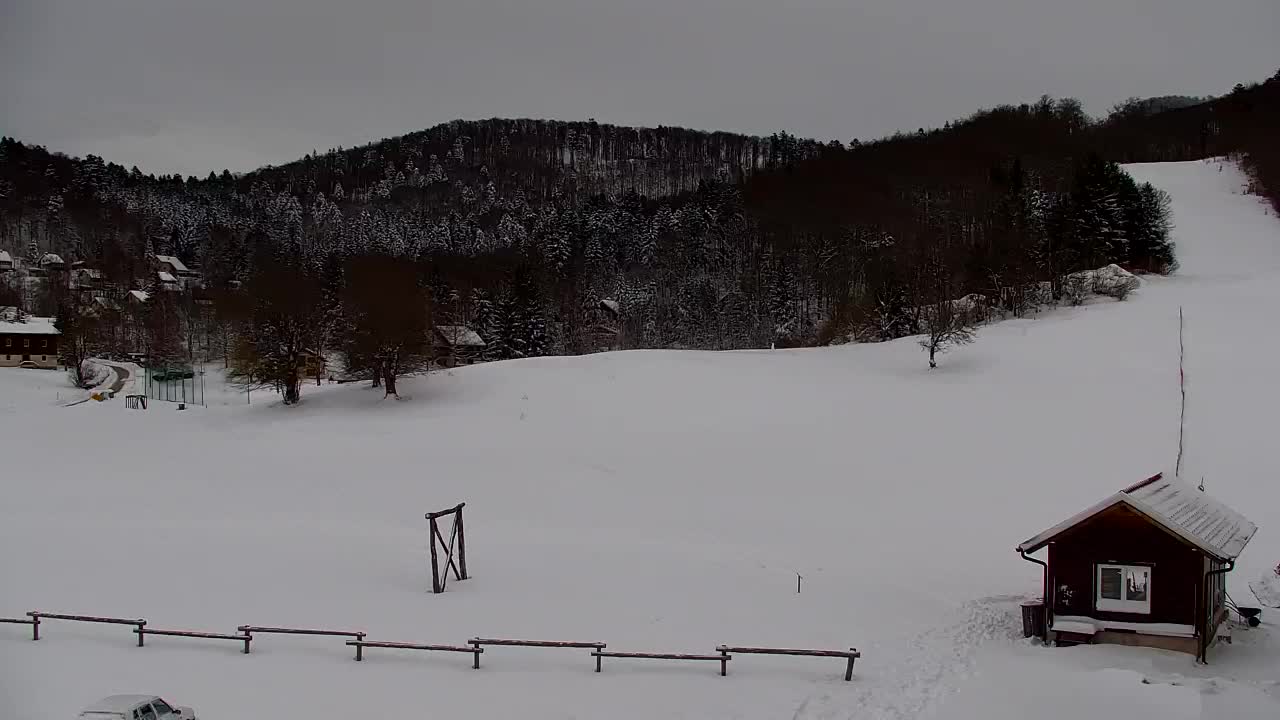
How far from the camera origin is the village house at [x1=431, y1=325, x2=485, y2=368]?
70.8m

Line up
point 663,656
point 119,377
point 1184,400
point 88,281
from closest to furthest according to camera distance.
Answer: point 663,656
point 1184,400
point 119,377
point 88,281

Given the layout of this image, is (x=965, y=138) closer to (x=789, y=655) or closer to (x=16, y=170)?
(x=789, y=655)

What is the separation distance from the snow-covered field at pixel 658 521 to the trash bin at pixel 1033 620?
0.76m

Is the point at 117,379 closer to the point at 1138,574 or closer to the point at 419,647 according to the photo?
the point at 419,647

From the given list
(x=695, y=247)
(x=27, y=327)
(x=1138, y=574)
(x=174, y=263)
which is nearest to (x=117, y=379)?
(x=27, y=327)

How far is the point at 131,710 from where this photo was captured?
11.6m

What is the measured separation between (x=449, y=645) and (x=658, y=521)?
44.5 ft

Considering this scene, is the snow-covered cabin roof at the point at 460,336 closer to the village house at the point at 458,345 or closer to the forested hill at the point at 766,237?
the village house at the point at 458,345

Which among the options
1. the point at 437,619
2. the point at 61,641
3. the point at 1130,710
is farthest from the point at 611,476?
the point at 1130,710

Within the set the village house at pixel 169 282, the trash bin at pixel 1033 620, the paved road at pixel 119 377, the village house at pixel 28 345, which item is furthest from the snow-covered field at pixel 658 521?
the village house at pixel 169 282

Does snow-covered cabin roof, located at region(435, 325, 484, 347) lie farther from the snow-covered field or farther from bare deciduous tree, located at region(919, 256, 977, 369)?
bare deciduous tree, located at region(919, 256, 977, 369)

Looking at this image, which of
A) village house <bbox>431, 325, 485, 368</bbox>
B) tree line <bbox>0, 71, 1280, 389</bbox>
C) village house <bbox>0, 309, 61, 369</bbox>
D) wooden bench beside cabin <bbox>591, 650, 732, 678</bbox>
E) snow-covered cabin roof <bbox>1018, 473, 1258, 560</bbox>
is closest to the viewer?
wooden bench beside cabin <bbox>591, 650, 732, 678</bbox>

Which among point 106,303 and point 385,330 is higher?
point 106,303

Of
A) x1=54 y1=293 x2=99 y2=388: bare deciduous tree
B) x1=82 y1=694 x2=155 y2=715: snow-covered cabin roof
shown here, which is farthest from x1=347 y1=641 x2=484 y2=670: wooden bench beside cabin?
x1=54 y1=293 x2=99 y2=388: bare deciduous tree
